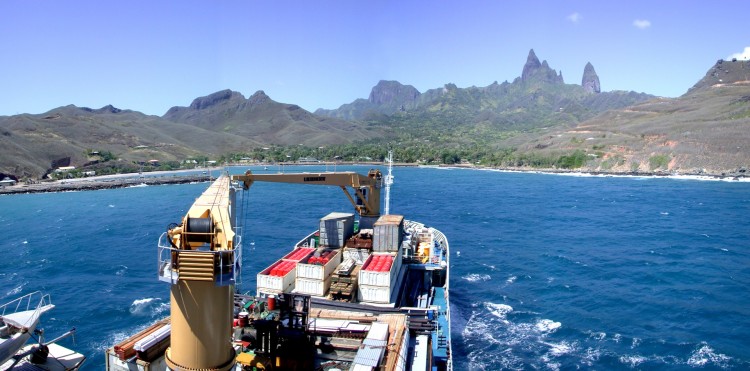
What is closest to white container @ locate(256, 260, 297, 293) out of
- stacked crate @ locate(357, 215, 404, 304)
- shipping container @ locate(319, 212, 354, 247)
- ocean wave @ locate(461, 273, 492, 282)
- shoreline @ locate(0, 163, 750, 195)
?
stacked crate @ locate(357, 215, 404, 304)

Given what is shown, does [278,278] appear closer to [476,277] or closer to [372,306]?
[372,306]

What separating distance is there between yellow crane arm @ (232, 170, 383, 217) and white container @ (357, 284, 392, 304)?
10984mm

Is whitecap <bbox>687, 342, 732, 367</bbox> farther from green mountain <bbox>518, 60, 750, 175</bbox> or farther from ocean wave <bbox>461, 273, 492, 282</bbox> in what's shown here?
green mountain <bbox>518, 60, 750, 175</bbox>

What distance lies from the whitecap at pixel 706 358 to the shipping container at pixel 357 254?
22117 millimetres

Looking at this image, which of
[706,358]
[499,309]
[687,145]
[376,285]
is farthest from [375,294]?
[687,145]

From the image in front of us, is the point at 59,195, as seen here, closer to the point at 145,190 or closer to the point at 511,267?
the point at 145,190

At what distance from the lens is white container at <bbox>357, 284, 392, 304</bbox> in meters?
28.5

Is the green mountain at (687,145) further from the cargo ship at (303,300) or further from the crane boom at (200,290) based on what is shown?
the crane boom at (200,290)

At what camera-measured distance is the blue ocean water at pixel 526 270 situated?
33.7 m

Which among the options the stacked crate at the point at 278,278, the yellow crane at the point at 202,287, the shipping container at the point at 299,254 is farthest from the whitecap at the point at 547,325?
the yellow crane at the point at 202,287

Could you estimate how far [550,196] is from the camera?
109000 mm

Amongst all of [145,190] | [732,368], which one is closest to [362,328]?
[732,368]

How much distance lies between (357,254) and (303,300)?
15.7 meters

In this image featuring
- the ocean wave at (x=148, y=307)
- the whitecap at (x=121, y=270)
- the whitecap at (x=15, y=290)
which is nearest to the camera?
the ocean wave at (x=148, y=307)
